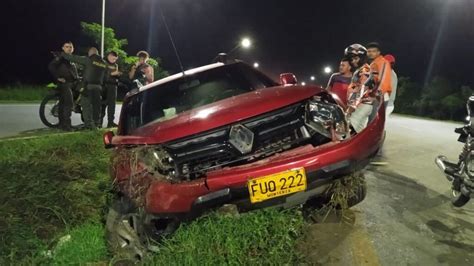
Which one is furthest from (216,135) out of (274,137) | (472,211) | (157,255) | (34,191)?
(472,211)

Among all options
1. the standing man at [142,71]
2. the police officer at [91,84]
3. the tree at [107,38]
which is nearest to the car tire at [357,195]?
the police officer at [91,84]

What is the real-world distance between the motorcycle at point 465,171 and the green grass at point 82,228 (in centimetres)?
193

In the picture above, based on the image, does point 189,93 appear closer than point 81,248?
No

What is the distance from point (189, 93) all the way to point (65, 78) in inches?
186

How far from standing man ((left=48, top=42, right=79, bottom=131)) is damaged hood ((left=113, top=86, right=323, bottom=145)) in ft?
17.1

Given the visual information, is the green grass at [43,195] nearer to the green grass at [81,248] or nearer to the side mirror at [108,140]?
the green grass at [81,248]

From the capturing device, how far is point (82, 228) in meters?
4.29

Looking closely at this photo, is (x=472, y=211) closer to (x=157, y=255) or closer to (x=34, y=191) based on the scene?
(x=157, y=255)

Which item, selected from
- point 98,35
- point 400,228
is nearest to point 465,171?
point 400,228

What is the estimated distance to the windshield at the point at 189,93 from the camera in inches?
185

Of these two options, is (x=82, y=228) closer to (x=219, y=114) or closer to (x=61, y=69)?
(x=219, y=114)

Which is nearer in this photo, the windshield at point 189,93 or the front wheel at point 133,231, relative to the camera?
the front wheel at point 133,231

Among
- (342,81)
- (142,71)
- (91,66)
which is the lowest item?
(142,71)

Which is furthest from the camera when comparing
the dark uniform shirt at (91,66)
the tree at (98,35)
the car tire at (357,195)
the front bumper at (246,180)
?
the tree at (98,35)
